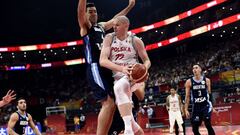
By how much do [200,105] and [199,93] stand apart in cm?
27

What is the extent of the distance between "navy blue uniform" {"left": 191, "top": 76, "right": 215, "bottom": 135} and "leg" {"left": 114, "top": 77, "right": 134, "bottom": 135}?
4160 mm

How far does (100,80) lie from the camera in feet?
15.6

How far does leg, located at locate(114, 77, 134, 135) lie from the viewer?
4.21 m

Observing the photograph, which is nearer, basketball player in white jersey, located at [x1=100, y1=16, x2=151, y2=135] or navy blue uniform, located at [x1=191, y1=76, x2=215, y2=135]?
basketball player in white jersey, located at [x1=100, y1=16, x2=151, y2=135]

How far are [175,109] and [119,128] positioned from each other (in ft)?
26.9

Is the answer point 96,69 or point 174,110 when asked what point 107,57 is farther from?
point 174,110

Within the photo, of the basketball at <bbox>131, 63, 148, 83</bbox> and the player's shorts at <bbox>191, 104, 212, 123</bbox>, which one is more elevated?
the basketball at <bbox>131, 63, 148, 83</bbox>

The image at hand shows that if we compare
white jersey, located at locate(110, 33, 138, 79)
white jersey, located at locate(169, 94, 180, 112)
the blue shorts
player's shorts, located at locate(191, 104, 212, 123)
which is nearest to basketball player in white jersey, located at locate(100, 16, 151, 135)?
white jersey, located at locate(110, 33, 138, 79)

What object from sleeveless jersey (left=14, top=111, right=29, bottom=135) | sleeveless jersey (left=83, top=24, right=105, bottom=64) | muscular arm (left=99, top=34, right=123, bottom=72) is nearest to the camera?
muscular arm (left=99, top=34, right=123, bottom=72)

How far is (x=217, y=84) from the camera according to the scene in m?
21.2

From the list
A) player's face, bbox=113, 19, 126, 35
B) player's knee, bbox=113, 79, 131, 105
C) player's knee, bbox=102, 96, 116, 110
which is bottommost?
player's knee, bbox=102, 96, 116, 110

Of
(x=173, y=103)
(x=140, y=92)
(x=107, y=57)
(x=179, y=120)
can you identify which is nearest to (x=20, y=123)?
(x=140, y=92)

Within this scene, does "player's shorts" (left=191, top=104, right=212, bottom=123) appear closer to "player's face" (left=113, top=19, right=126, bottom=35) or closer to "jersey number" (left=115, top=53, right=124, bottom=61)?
"jersey number" (left=115, top=53, right=124, bottom=61)

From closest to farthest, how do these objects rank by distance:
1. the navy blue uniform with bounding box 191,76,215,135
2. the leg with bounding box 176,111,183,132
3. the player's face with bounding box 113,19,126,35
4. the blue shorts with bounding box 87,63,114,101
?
the player's face with bounding box 113,19,126,35
the blue shorts with bounding box 87,63,114,101
the navy blue uniform with bounding box 191,76,215,135
the leg with bounding box 176,111,183,132
